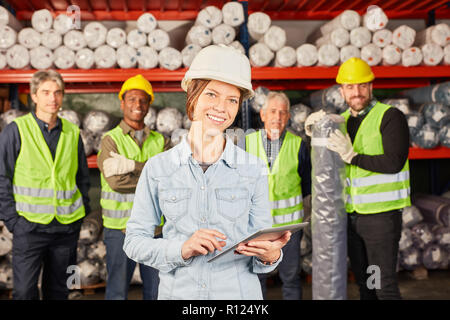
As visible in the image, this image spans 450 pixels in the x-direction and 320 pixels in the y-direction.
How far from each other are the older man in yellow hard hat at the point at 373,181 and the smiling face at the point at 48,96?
1.78 meters

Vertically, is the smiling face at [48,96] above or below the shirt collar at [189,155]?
above

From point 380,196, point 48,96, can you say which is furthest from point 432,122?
point 48,96

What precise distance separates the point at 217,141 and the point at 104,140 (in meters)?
1.76

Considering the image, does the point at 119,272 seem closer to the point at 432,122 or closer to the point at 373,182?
the point at 373,182

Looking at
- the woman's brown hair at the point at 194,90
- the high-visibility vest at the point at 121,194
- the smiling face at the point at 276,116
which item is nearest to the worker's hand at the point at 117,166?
the high-visibility vest at the point at 121,194

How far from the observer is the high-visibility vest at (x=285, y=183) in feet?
9.72

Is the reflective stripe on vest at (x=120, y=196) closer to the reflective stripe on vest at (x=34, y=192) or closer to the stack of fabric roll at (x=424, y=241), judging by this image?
the reflective stripe on vest at (x=34, y=192)

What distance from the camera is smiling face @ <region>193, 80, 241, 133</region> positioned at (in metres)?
1.16

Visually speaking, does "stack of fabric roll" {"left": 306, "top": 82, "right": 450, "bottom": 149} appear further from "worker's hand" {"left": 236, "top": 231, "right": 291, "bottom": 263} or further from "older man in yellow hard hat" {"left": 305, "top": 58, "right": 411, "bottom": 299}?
"worker's hand" {"left": 236, "top": 231, "right": 291, "bottom": 263}

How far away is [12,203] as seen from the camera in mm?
2551

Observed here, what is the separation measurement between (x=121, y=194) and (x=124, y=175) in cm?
27

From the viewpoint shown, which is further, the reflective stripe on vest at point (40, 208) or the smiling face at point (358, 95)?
the smiling face at point (358, 95)
